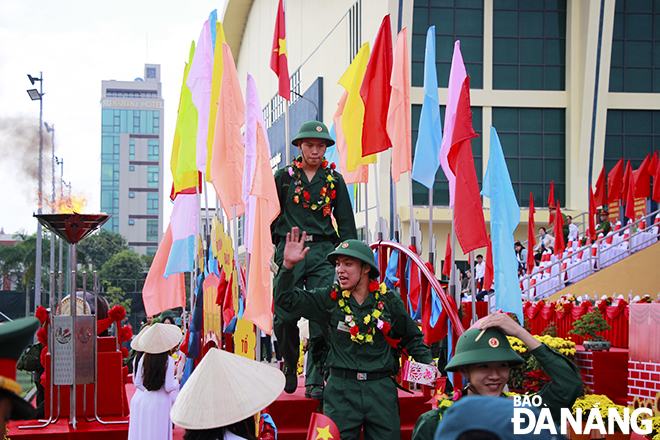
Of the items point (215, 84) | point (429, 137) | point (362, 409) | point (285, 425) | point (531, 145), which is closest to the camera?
point (362, 409)

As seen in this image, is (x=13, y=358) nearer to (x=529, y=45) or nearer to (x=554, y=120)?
(x=554, y=120)

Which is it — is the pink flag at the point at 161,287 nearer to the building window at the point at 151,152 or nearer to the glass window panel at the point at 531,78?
the glass window panel at the point at 531,78

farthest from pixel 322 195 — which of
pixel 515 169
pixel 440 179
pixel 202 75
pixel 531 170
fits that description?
pixel 531 170

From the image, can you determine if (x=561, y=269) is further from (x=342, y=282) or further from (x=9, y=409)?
(x=9, y=409)

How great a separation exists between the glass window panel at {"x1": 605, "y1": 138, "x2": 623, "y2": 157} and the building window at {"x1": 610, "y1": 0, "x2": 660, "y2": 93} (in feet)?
6.70

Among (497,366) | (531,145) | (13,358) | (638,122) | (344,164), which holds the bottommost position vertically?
(497,366)

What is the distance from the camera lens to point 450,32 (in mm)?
28562

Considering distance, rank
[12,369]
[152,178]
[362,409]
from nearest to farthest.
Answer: [12,369] < [362,409] < [152,178]

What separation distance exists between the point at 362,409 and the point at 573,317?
9969mm

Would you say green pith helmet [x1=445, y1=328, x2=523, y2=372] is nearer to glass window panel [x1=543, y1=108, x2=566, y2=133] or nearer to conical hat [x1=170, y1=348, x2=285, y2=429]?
conical hat [x1=170, y1=348, x2=285, y2=429]

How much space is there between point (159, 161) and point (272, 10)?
321 ft

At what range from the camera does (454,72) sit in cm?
882

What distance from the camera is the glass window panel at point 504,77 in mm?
28766

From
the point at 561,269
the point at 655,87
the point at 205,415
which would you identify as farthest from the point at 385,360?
the point at 655,87
